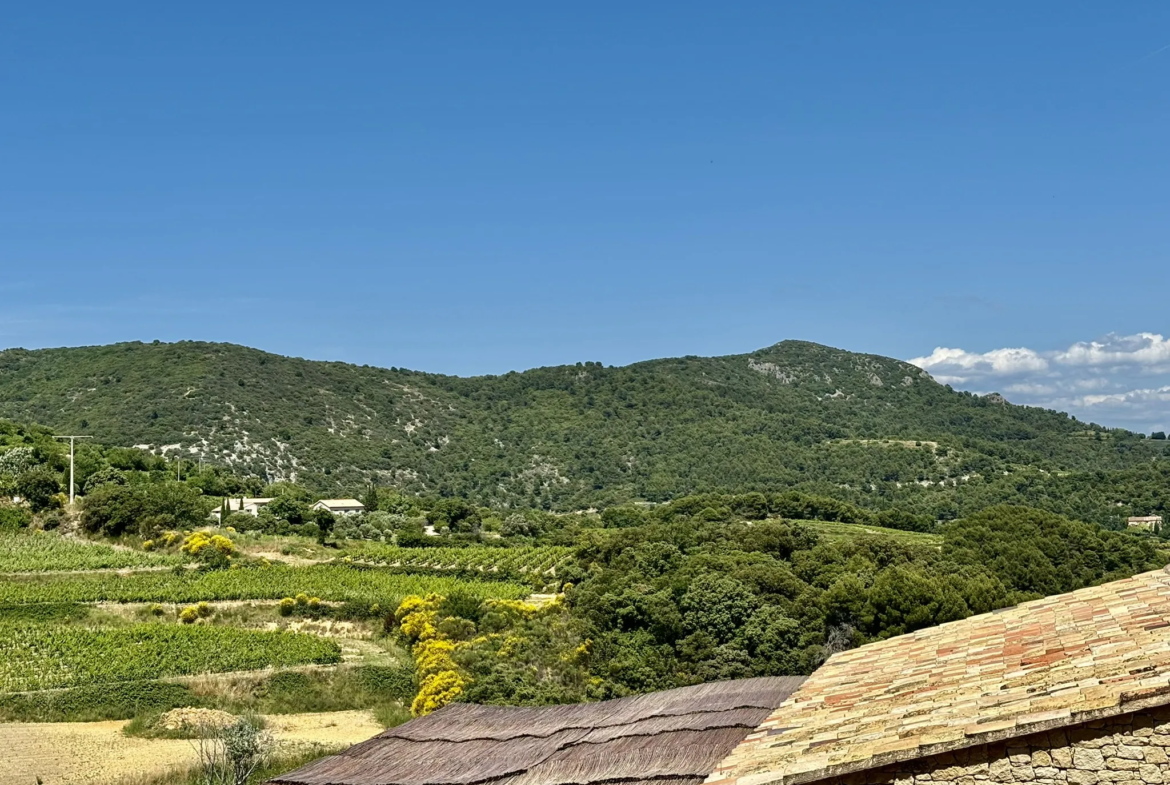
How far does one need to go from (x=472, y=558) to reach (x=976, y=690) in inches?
1803

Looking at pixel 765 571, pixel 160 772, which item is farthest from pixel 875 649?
pixel 765 571

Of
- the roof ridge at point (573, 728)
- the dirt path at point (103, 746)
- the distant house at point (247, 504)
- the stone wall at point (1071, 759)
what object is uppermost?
the distant house at point (247, 504)

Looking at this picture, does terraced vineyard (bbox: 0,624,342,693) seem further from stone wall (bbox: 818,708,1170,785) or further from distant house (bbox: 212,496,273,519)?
stone wall (bbox: 818,708,1170,785)

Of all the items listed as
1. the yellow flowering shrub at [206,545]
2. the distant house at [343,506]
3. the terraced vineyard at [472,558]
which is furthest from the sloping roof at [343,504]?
the yellow flowering shrub at [206,545]

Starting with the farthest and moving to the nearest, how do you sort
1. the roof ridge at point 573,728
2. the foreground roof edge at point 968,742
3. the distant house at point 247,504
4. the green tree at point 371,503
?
the green tree at point 371,503
the distant house at point 247,504
the roof ridge at point 573,728
the foreground roof edge at point 968,742

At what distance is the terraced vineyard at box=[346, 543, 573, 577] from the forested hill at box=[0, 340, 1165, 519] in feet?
162

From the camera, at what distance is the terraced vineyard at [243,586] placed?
37844 millimetres

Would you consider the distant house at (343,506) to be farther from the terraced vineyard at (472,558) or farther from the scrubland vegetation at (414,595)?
the terraced vineyard at (472,558)

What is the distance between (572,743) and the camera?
32.3 ft

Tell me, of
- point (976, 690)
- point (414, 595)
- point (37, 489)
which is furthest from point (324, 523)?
point (976, 690)

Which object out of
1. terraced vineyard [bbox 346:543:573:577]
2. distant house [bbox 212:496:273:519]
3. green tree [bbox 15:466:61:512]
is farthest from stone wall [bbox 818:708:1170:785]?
distant house [bbox 212:496:273:519]

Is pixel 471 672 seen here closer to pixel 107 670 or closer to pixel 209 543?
pixel 107 670

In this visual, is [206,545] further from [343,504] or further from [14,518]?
[343,504]

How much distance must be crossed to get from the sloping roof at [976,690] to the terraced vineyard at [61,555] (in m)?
40.9
